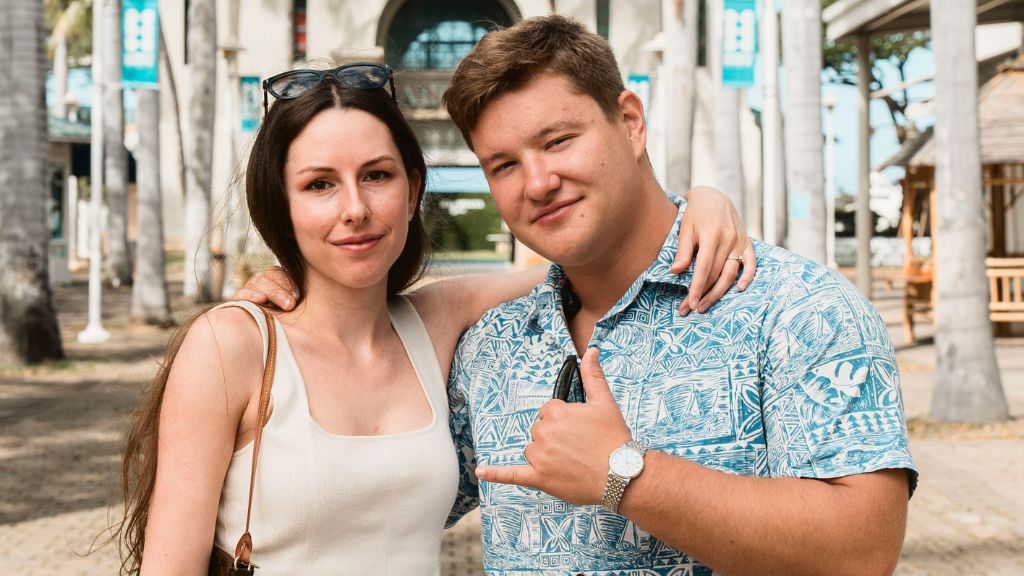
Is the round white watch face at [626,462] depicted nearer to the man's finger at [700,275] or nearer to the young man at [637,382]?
the young man at [637,382]

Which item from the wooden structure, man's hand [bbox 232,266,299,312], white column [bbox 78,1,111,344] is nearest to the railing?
the wooden structure

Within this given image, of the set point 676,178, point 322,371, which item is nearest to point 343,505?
point 322,371

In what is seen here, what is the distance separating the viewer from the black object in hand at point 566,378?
2436 mm

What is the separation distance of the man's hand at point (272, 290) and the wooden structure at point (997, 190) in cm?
1430

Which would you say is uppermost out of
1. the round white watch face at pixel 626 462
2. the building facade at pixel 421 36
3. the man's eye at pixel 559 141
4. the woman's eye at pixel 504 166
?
the building facade at pixel 421 36

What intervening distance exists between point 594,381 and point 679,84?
18.0 meters

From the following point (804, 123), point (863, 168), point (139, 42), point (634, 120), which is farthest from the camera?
point (863, 168)

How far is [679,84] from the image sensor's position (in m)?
19.7

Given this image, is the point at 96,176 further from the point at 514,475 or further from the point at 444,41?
the point at 444,41

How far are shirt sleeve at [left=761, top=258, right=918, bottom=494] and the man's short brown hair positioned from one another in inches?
24.2

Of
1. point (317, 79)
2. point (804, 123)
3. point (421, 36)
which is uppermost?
point (421, 36)

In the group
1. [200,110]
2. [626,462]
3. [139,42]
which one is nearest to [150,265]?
[200,110]

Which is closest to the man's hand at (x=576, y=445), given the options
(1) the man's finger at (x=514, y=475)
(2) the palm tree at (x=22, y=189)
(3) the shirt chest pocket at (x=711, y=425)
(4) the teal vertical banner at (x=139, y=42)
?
(1) the man's finger at (x=514, y=475)

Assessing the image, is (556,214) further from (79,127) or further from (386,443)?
(79,127)
